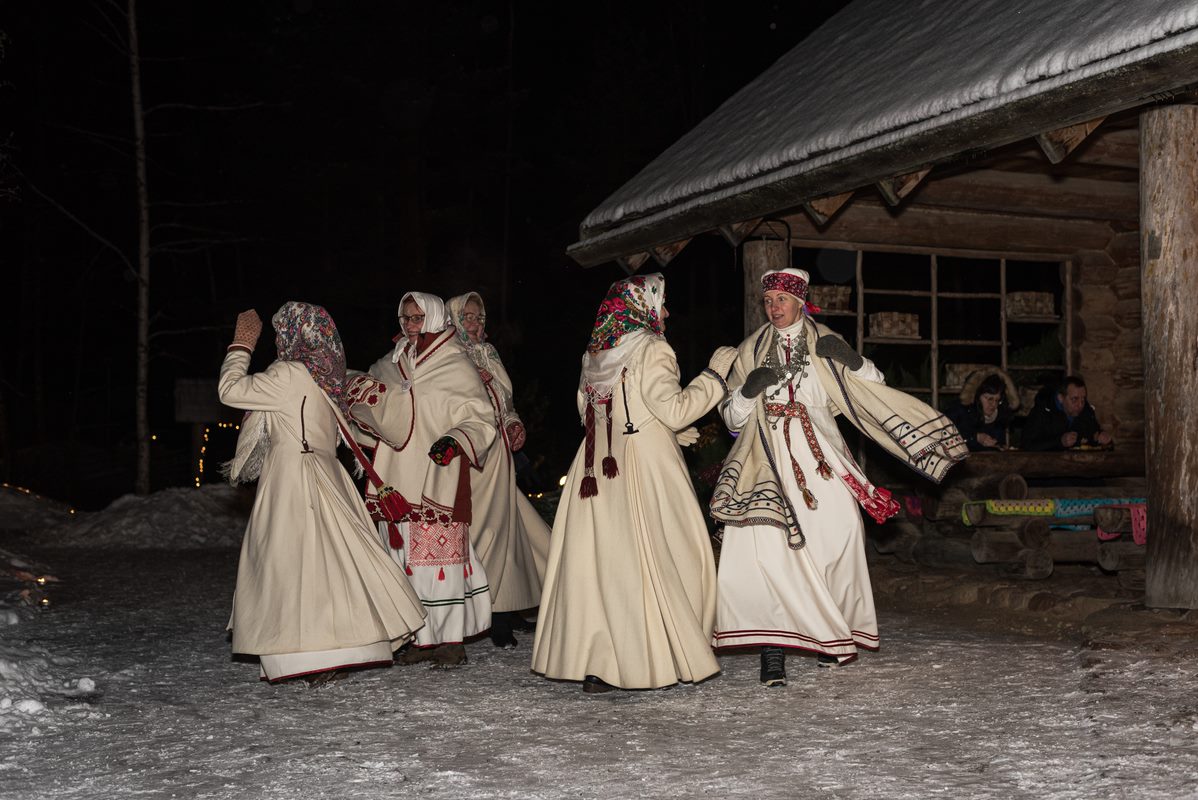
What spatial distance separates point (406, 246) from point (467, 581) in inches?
862

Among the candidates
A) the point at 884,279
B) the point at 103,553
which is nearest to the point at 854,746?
the point at 884,279

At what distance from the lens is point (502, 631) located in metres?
7.92

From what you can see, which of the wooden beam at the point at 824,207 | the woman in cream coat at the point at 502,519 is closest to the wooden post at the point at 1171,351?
the wooden beam at the point at 824,207

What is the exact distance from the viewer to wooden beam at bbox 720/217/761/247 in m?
10.0

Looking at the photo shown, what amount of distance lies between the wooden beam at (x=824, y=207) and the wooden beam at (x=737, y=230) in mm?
815

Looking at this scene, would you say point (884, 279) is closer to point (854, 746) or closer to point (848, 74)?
point (848, 74)

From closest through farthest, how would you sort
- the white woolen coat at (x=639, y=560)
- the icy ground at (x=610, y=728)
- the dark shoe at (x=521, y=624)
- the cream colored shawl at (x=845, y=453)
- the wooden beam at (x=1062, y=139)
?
the icy ground at (x=610, y=728), the white woolen coat at (x=639, y=560), the cream colored shawl at (x=845, y=453), the wooden beam at (x=1062, y=139), the dark shoe at (x=521, y=624)

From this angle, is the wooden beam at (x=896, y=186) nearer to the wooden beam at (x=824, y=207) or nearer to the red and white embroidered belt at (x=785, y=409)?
the wooden beam at (x=824, y=207)

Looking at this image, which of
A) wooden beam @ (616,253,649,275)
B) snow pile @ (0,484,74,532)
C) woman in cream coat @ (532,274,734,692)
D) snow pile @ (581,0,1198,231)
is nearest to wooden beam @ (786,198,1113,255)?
snow pile @ (581,0,1198,231)

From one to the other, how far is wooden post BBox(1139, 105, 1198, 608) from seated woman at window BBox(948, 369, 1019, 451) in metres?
3.39

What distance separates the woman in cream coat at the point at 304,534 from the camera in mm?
6504

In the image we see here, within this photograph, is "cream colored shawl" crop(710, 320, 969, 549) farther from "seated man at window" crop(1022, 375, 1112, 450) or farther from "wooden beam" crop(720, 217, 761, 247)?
"seated man at window" crop(1022, 375, 1112, 450)

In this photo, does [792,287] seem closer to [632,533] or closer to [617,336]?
[617,336]

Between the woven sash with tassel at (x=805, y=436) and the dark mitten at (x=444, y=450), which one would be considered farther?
the dark mitten at (x=444, y=450)
